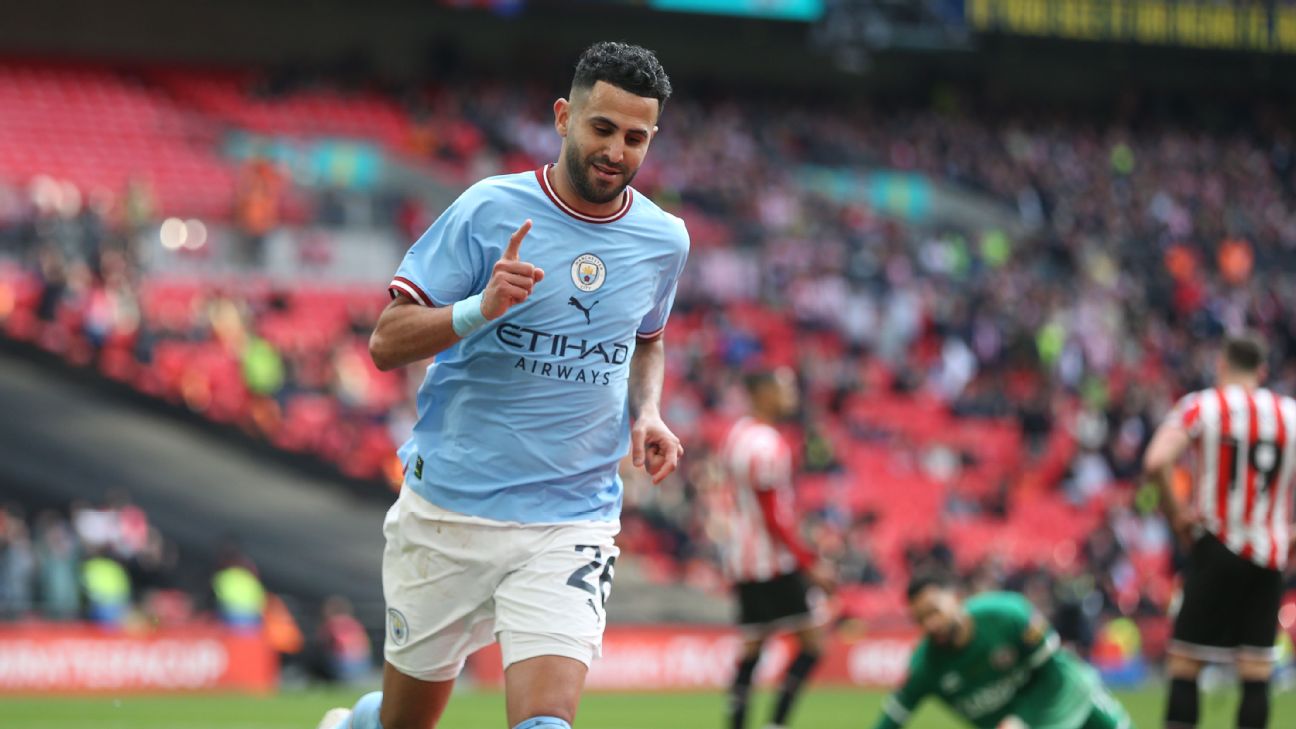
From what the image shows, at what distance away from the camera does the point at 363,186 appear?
2862 centimetres

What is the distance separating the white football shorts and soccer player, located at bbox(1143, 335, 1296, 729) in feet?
13.1

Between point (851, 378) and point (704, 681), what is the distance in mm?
9672

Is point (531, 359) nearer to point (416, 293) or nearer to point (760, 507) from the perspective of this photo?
point (416, 293)

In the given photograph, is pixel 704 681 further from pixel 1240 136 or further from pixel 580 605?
pixel 1240 136

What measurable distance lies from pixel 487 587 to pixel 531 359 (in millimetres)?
711

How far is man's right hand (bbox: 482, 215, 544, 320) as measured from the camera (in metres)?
4.93

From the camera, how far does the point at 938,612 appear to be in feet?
28.5

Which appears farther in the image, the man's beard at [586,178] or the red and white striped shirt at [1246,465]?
the red and white striped shirt at [1246,465]

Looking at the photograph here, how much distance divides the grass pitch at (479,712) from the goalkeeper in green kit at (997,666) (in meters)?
4.87

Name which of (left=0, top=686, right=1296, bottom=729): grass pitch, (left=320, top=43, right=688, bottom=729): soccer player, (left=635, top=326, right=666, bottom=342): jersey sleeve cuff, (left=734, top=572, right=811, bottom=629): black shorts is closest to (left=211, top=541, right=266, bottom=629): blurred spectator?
(left=0, top=686, right=1296, bottom=729): grass pitch

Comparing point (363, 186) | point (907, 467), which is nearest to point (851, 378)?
point (907, 467)

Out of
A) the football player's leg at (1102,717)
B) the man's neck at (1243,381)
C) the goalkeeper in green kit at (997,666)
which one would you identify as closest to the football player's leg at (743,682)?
the goalkeeper in green kit at (997,666)

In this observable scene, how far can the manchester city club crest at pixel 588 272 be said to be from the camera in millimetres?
5496

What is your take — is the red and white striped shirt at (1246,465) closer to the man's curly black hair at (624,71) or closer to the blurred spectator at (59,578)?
the man's curly black hair at (624,71)
